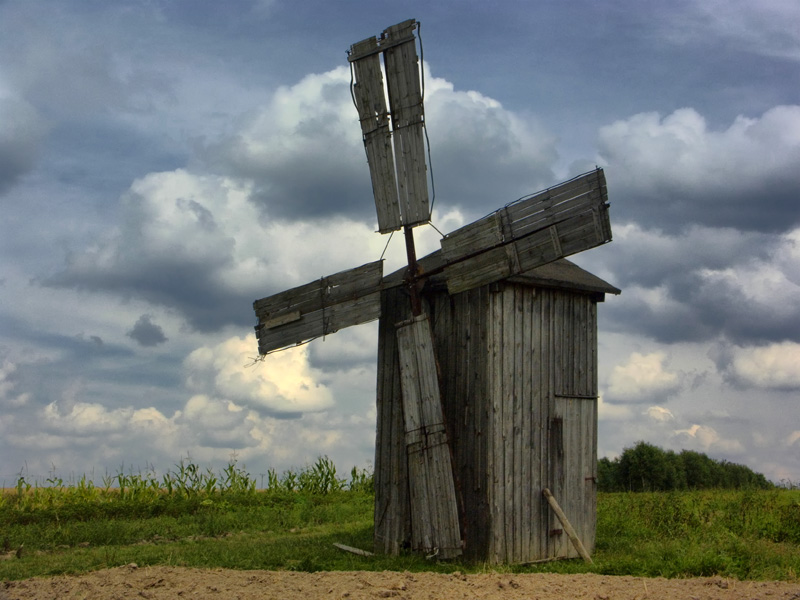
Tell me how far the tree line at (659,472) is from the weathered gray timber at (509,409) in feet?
42.4

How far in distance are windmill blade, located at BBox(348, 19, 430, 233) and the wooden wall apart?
1.45 metres

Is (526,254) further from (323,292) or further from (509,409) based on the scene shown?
(323,292)

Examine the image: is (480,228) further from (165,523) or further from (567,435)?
(165,523)

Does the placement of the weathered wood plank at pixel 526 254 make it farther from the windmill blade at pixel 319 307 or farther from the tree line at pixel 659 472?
the tree line at pixel 659 472

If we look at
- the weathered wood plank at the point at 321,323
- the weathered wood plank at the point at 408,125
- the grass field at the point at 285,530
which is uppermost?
the weathered wood plank at the point at 408,125

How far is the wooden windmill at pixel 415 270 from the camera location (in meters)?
11.5

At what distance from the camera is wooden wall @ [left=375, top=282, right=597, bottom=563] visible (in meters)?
11.7

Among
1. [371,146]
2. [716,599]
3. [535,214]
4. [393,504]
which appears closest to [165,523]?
[393,504]

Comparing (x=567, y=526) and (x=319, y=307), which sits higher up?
(x=319, y=307)

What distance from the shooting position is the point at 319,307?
13172 millimetres

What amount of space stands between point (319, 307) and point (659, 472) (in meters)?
17.0

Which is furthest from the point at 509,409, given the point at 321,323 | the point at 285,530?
the point at 285,530

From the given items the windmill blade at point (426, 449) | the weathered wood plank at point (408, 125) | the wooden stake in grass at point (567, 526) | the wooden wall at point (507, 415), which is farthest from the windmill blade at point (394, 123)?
the wooden stake in grass at point (567, 526)

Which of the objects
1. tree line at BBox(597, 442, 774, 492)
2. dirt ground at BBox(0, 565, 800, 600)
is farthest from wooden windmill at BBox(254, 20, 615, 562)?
tree line at BBox(597, 442, 774, 492)
